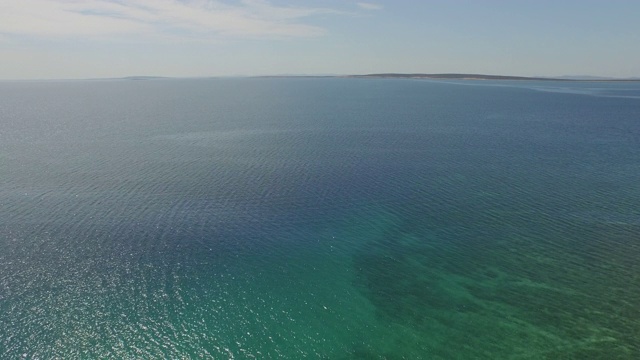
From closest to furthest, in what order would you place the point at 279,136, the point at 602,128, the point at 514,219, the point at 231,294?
the point at 231,294
the point at 514,219
the point at 279,136
the point at 602,128

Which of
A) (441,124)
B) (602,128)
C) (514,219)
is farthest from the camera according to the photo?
(441,124)

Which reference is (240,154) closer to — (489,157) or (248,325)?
(489,157)

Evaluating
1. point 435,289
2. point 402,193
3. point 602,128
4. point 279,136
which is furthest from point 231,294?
point 602,128

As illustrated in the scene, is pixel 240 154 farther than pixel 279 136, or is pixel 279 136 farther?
pixel 279 136

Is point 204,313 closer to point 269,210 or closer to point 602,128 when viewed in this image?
point 269,210

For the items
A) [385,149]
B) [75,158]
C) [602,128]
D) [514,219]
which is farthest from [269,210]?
[602,128]

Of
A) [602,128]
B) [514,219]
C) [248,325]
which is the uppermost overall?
[602,128]

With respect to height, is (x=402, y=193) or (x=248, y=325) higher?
(x=402, y=193)
